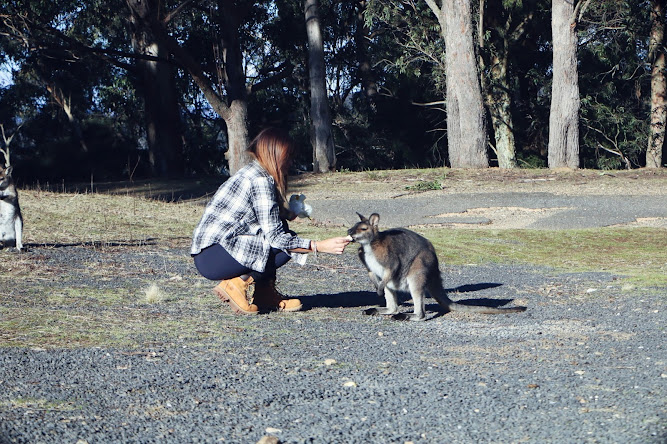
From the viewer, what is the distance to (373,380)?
4523 millimetres

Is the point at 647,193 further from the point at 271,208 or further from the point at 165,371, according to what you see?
the point at 165,371

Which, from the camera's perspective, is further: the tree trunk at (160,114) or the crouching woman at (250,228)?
the tree trunk at (160,114)

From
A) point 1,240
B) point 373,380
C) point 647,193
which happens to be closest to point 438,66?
point 647,193

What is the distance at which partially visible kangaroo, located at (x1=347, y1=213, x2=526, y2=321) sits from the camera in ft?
20.3

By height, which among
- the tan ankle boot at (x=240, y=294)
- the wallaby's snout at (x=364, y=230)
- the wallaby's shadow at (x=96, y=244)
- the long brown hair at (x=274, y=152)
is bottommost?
the tan ankle boot at (x=240, y=294)

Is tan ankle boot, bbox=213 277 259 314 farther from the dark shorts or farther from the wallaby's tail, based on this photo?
the wallaby's tail

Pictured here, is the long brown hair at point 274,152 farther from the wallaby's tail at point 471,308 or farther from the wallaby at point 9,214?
the wallaby at point 9,214

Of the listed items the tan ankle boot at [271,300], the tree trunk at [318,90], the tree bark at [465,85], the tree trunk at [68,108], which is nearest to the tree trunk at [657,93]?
the tree bark at [465,85]

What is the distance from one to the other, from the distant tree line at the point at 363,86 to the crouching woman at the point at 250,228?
14846 mm

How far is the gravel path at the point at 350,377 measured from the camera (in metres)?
3.69

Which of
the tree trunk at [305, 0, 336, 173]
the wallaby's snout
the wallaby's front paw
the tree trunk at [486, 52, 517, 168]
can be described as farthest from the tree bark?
the wallaby's snout

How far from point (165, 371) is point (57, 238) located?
644 centimetres

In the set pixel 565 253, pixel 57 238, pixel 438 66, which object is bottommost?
pixel 565 253

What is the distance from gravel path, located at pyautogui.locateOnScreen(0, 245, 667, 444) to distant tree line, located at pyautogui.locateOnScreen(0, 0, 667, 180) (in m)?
15.3
